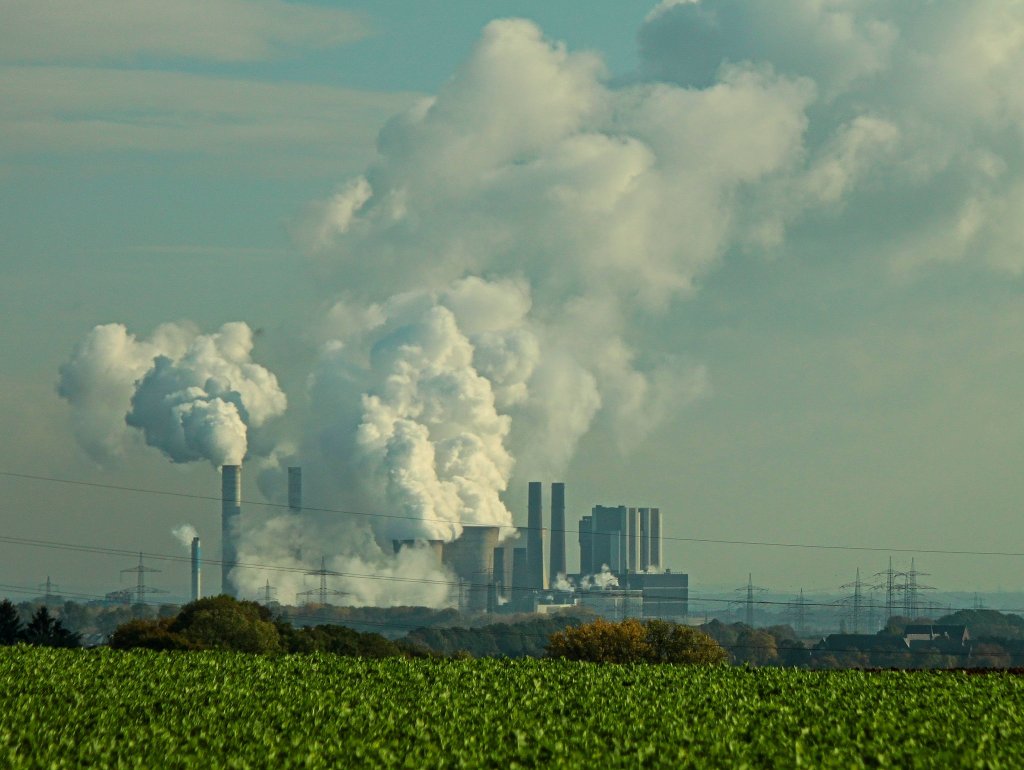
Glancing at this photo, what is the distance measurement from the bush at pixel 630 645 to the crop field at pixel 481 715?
2120 inches

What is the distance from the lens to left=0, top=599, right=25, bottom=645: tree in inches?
3482

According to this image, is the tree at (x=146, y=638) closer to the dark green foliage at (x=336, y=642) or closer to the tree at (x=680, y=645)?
the dark green foliage at (x=336, y=642)

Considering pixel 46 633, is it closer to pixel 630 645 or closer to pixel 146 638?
pixel 146 638

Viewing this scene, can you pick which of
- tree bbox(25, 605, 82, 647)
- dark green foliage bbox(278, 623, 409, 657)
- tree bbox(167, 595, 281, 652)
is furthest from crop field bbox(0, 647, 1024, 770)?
tree bbox(167, 595, 281, 652)

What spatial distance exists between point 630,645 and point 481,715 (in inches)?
2617

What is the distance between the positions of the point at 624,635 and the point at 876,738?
228 ft

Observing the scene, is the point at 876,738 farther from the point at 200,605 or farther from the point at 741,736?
the point at 200,605

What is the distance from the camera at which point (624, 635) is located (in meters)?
94.8

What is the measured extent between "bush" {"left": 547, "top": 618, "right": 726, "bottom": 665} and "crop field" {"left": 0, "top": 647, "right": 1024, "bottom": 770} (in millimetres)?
53847

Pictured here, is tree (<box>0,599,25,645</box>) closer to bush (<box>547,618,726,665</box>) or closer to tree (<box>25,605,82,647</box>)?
tree (<box>25,605,82,647</box>)

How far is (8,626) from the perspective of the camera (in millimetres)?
89250

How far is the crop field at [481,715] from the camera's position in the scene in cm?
2456

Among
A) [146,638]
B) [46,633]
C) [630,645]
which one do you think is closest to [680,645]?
[630,645]

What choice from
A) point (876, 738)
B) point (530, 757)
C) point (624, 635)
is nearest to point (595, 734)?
point (530, 757)
